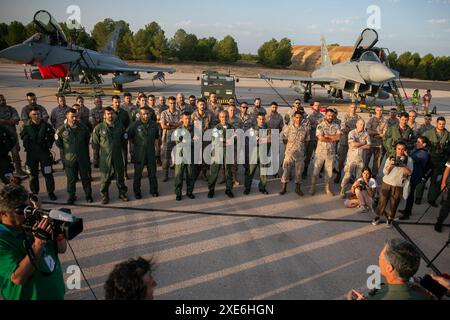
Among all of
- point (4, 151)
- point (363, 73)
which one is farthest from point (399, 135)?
point (363, 73)

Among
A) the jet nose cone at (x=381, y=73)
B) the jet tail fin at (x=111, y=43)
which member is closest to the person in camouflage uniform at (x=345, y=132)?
the jet nose cone at (x=381, y=73)

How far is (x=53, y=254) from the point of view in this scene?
260 cm

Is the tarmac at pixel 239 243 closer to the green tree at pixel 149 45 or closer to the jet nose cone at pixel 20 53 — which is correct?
the jet nose cone at pixel 20 53

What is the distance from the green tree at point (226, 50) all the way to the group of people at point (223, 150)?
178 ft

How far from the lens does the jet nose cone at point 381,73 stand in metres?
14.9

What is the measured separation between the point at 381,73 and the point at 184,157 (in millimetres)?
12752

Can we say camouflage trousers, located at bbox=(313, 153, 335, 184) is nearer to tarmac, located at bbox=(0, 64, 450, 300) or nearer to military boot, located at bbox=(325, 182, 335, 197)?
military boot, located at bbox=(325, 182, 335, 197)

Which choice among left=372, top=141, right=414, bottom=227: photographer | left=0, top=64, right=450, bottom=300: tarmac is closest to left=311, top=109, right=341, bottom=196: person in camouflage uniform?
left=0, top=64, right=450, bottom=300: tarmac

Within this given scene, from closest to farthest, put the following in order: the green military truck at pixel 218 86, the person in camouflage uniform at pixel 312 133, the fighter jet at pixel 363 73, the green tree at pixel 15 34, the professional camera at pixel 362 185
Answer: the professional camera at pixel 362 185 < the person in camouflage uniform at pixel 312 133 < the green military truck at pixel 218 86 < the fighter jet at pixel 363 73 < the green tree at pixel 15 34

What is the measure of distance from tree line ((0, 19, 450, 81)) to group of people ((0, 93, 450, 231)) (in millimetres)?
48731

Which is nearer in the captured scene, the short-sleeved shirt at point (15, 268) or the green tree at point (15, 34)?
the short-sleeved shirt at point (15, 268)

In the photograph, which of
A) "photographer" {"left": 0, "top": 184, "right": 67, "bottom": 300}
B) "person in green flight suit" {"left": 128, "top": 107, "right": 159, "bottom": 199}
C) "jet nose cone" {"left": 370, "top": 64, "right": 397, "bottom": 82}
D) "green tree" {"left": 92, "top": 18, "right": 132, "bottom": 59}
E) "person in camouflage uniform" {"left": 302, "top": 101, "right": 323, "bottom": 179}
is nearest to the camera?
"photographer" {"left": 0, "top": 184, "right": 67, "bottom": 300}

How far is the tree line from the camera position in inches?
2079
